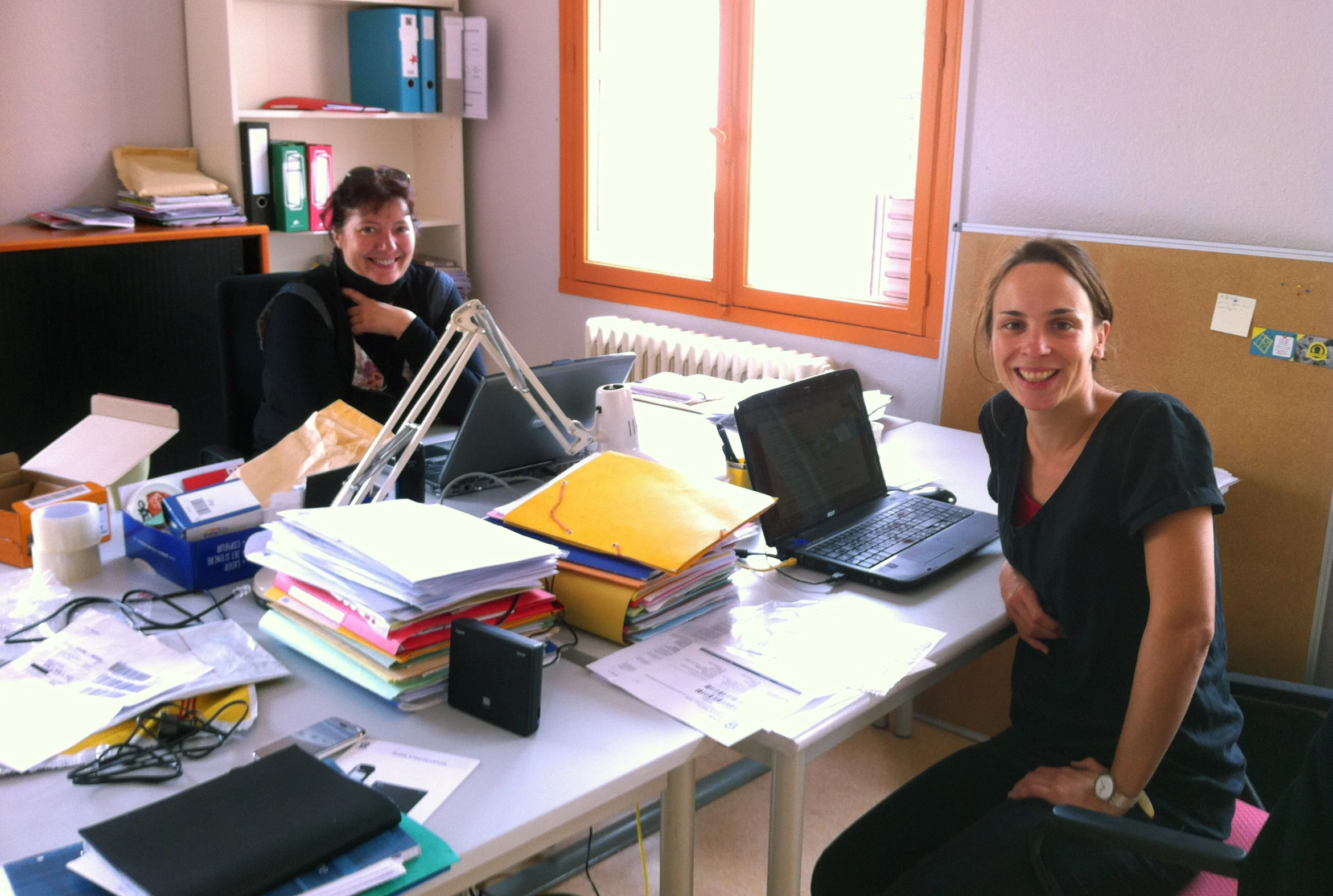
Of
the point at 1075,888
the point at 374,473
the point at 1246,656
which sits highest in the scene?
the point at 374,473

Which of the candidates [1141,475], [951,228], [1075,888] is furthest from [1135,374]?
[1075,888]

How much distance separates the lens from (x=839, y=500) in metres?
2.02

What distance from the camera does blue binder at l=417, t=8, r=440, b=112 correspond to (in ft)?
12.8

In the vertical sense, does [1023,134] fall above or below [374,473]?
above

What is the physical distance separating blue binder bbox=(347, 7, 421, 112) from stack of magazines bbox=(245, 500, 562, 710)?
8.66 ft

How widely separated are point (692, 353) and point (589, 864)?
1687mm

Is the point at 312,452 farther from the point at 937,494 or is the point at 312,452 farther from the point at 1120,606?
the point at 1120,606

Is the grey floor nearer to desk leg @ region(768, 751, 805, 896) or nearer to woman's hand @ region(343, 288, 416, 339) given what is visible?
desk leg @ region(768, 751, 805, 896)

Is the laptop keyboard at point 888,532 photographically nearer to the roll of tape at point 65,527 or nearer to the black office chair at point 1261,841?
the black office chair at point 1261,841

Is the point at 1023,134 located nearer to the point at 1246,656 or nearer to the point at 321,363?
the point at 1246,656

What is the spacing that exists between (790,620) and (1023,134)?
1.63 meters

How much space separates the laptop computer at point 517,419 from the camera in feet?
6.83

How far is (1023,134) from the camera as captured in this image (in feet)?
9.02

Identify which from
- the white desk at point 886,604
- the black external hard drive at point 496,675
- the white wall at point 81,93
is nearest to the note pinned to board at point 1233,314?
the white desk at point 886,604
